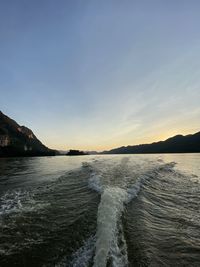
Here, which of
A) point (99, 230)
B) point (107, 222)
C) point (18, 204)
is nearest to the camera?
point (99, 230)

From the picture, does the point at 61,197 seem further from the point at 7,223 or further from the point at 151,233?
the point at 151,233

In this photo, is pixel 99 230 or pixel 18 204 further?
pixel 18 204

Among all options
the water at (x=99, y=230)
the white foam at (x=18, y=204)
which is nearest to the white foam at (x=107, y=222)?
the water at (x=99, y=230)

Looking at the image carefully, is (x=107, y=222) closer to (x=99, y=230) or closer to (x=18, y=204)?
(x=99, y=230)

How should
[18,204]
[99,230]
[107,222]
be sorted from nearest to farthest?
[99,230], [107,222], [18,204]

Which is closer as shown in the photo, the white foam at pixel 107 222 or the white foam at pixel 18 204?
the white foam at pixel 107 222

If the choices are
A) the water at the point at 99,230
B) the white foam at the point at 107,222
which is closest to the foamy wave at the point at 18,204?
the water at the point at 99,230

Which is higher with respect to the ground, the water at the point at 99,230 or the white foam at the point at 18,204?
the white foam at the point at 18,204

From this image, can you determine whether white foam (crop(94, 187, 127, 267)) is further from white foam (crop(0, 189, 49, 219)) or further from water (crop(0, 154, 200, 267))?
white foam (crop(0, 189, 49, 219))

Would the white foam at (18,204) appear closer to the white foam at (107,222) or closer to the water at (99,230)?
the water at (99,230)

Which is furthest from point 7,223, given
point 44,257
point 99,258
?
point 99,258

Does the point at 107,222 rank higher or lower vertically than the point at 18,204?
lower

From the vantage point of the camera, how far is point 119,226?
27.7 ft

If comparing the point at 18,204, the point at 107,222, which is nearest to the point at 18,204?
the point at 18,204
